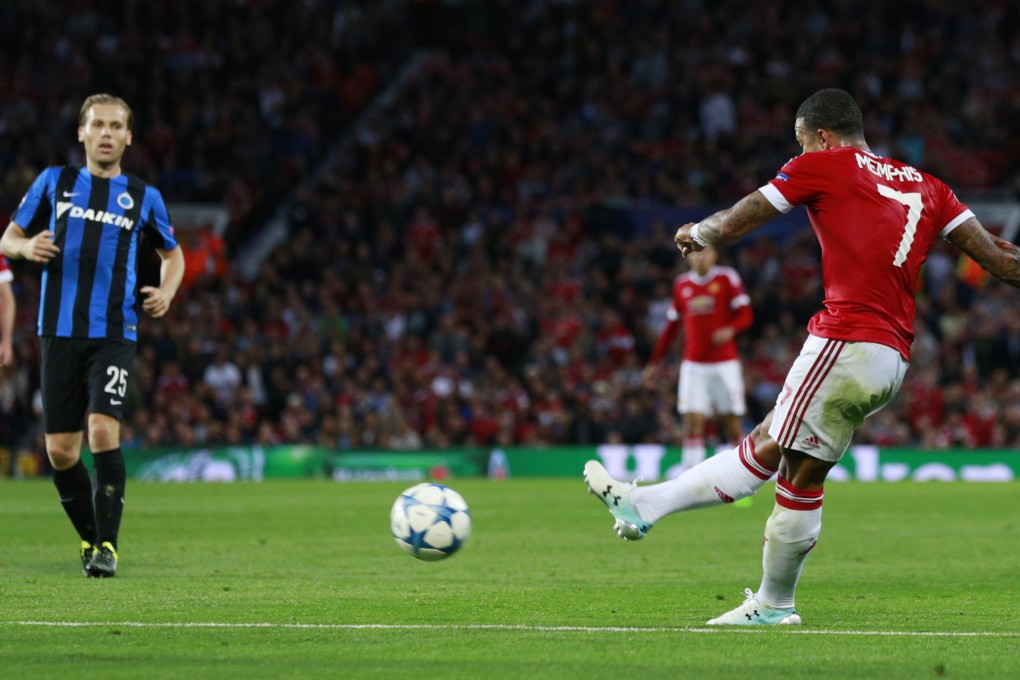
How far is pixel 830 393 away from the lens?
6453mm

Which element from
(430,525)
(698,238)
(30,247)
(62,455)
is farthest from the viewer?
(62,455)

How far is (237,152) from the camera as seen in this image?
28953 millimetres

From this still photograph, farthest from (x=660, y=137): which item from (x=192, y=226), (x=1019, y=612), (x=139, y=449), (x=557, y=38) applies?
(x=1019, y=612)

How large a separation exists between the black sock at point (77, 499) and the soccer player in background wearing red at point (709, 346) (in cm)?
832

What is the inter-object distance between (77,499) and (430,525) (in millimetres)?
2396

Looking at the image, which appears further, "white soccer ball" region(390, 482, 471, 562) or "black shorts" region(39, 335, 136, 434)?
"black shorts" region(39, 335, 136, 434)

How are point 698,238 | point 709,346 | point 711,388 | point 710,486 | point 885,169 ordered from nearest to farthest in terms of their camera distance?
point 698,238
point 885,169
point 710,486
point 709,346
point 711,388

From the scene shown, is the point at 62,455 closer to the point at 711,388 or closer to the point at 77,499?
the point at 77,499

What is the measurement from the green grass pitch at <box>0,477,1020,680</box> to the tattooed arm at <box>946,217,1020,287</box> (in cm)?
151

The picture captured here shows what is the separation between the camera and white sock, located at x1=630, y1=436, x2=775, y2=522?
6918 mm

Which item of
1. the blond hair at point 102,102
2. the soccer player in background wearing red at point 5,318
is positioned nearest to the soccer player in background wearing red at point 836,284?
the blond hair at point 102,102

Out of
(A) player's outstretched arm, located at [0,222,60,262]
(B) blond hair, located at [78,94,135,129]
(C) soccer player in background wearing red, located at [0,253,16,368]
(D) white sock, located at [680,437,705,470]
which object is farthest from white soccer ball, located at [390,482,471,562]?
(D) white sock, located at [680,437,705,470]

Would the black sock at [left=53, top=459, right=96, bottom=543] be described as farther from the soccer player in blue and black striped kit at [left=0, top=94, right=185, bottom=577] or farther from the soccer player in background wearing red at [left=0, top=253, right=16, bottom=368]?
the soccer player in background wearing red at [left=0, top=253, right=16, bottom=368]

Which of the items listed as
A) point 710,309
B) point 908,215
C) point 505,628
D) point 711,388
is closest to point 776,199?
point 908,215
